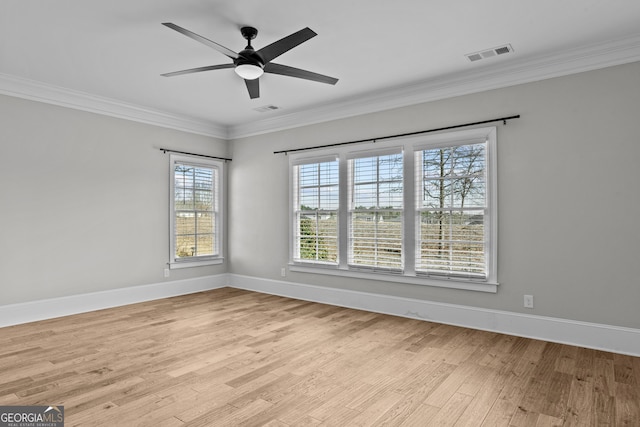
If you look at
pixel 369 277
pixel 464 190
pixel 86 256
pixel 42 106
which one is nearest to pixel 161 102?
pixel 42 106

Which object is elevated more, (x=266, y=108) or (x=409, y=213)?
(x=266, y=108)

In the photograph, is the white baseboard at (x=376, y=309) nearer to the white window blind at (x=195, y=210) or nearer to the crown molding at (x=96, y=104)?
the white window blind at (x=195, y=210)

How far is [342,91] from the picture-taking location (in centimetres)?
488

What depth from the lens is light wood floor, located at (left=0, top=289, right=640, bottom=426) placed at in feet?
7.78

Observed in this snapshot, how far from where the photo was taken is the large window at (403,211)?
425cm

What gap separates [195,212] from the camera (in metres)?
6.38

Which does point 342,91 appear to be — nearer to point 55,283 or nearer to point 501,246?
point 501,246

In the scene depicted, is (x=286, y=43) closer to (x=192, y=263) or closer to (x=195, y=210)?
(x=195, y=210)

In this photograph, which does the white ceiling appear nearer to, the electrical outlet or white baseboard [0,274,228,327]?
the electrical outlet

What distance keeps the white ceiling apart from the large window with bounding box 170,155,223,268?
1403mm

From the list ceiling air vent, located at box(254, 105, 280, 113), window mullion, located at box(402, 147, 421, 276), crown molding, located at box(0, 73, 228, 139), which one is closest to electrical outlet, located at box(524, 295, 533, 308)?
window mullion, located at box(402, 147, 421, 276)

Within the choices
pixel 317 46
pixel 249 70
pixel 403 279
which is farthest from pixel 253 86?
pixel 403 279

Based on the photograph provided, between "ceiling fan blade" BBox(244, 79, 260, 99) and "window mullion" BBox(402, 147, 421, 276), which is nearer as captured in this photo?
"ceiling fan blade" BBox(244, 79, 260, 99)

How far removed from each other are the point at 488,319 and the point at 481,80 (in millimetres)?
2666
